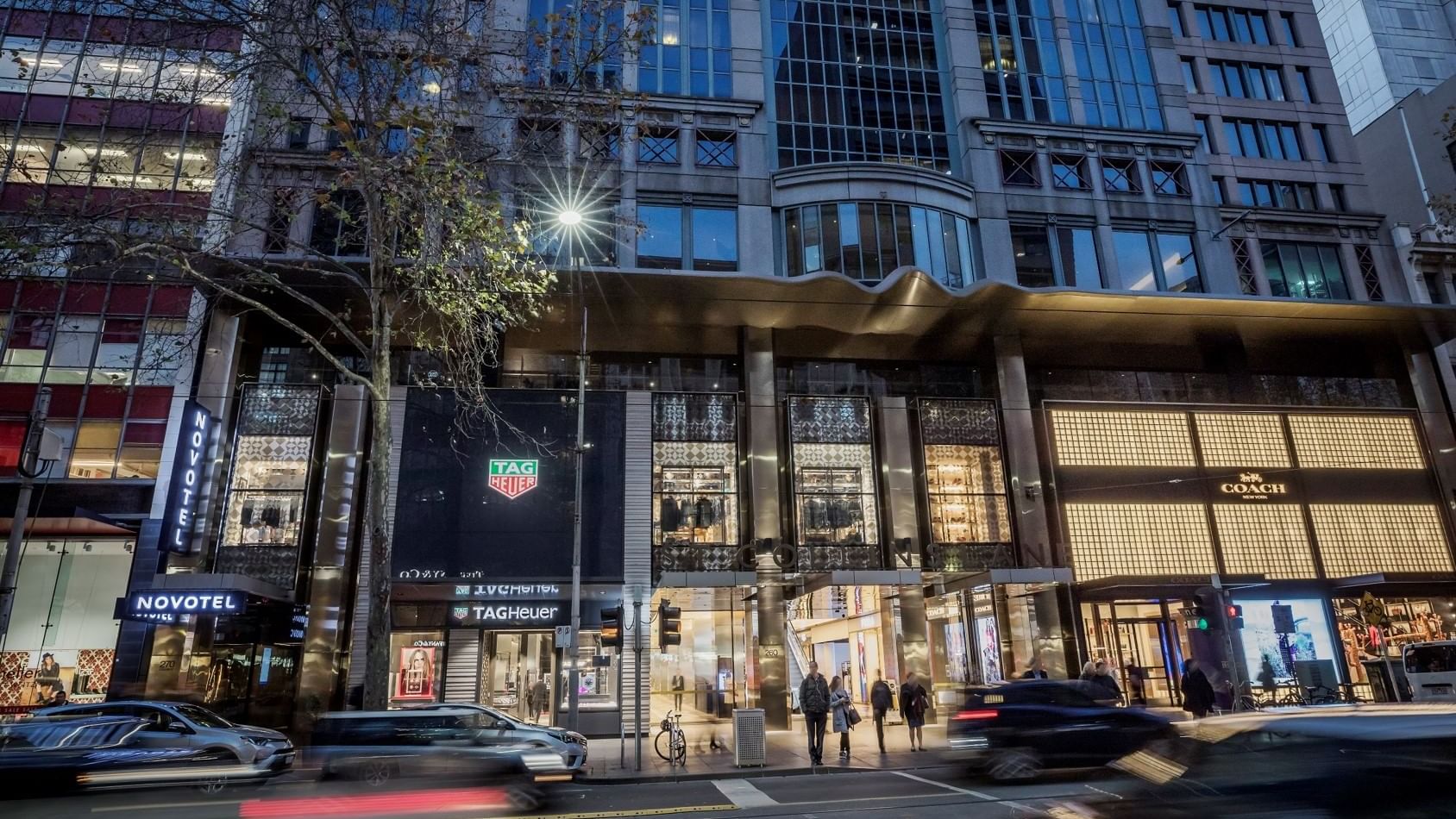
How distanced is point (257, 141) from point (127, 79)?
224 inches

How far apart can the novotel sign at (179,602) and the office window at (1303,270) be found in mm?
36806

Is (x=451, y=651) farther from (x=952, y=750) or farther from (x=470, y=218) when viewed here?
(x=952, y=750)

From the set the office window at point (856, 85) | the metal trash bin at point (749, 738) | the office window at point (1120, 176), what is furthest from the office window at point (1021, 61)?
the metal trash bin at point (749, 738)

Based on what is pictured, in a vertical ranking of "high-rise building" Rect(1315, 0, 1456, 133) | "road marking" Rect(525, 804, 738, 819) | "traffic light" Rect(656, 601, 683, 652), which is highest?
"high-rise building" Rect(1315, 0, 1456, 133)

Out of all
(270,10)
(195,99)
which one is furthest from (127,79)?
(195,99)

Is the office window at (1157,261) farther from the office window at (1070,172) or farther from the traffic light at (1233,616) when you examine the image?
the traffic light at (1233,616)

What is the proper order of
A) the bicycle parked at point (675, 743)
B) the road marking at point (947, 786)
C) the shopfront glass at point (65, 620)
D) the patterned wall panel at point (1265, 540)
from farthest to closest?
the patterned wall panel at point (1265, 540) → the shopfront glass at point (65, 620) → the bicycle parked at point (675, 743) → the road marking at point (947, 786)

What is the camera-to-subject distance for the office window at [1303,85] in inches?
1359

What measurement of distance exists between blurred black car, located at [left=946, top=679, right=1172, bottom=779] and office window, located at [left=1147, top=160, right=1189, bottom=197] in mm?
24494

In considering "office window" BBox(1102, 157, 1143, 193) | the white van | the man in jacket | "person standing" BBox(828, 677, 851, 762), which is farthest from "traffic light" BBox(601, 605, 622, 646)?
"office window" BBox(1102, 157, 1143, 193)

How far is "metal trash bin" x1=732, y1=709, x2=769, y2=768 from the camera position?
1520 centimetres

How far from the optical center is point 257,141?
981 inches

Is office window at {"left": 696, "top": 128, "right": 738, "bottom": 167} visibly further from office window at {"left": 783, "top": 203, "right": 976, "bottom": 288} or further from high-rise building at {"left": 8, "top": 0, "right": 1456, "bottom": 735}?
office window at {"left": 783, "top": 203, "right": 976, "bottom": 288}

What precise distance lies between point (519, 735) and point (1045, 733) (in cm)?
836
